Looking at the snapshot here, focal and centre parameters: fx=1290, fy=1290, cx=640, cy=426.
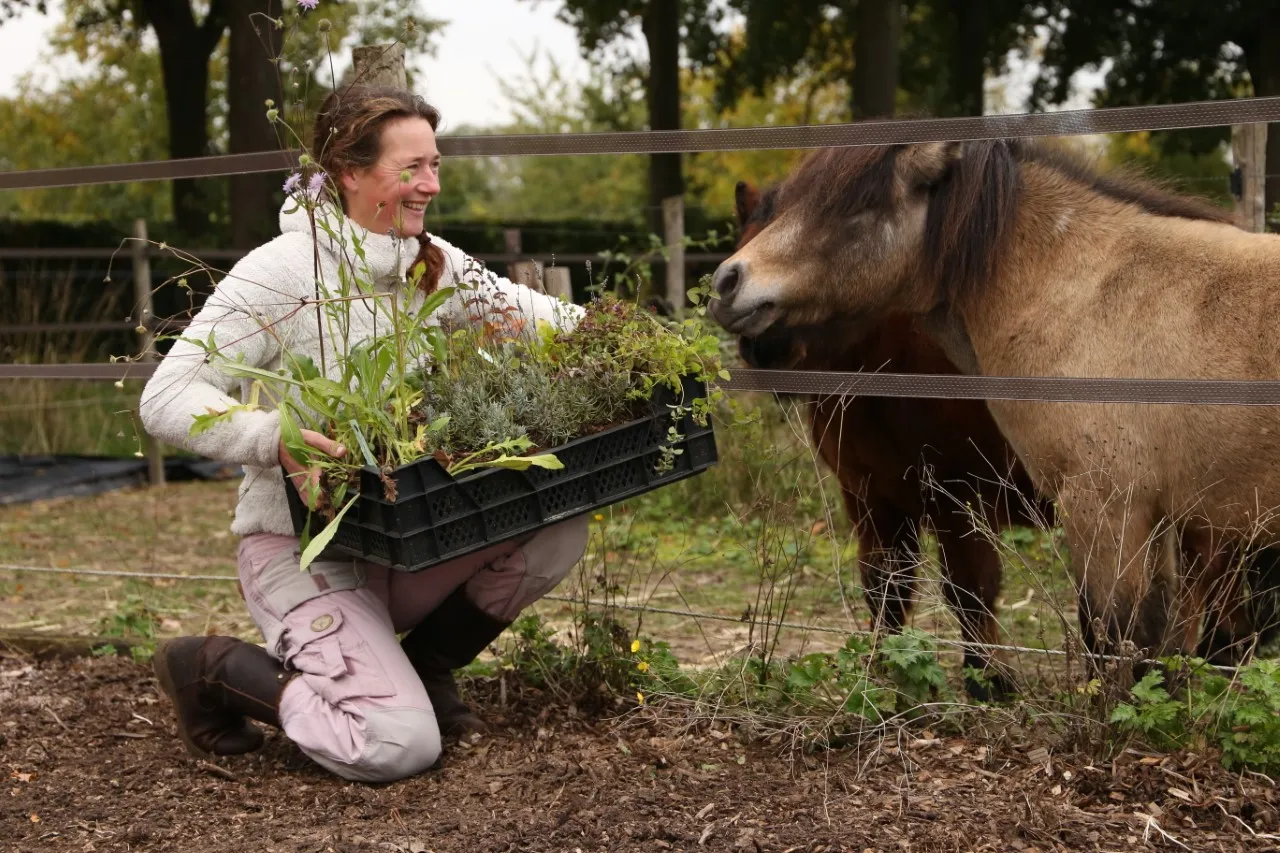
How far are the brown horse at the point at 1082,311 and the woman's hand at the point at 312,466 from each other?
1.05m

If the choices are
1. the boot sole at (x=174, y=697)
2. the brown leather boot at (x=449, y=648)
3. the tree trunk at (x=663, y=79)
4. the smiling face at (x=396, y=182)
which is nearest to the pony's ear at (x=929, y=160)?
the smiling face at (x=396, y=182)

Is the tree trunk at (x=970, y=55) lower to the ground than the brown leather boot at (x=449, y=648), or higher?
higher

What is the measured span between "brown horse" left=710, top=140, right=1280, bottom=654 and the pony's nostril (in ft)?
0.03

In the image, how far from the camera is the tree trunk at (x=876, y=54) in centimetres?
1206

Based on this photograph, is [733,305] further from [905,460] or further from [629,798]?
[629,798]

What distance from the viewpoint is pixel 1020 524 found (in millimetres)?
4359

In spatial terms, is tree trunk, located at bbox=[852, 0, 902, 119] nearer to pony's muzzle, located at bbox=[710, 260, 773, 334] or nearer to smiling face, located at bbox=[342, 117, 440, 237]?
pony's muzzle, located at bbox=[710, 260, 773, 334]

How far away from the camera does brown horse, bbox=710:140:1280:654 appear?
2.93m

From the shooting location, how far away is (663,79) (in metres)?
14.3

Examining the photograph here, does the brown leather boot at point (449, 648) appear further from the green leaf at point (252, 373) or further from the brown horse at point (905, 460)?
the brown horse at point (905, 460)

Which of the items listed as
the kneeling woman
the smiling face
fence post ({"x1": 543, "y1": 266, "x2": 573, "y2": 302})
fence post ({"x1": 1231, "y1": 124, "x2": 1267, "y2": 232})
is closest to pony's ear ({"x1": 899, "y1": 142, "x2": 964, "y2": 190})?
the kneeling woman

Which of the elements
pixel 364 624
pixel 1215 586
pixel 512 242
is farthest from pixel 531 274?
pixel 512 242

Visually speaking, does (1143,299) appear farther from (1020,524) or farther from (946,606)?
(1020,524)

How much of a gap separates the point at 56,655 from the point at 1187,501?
3369 mm
